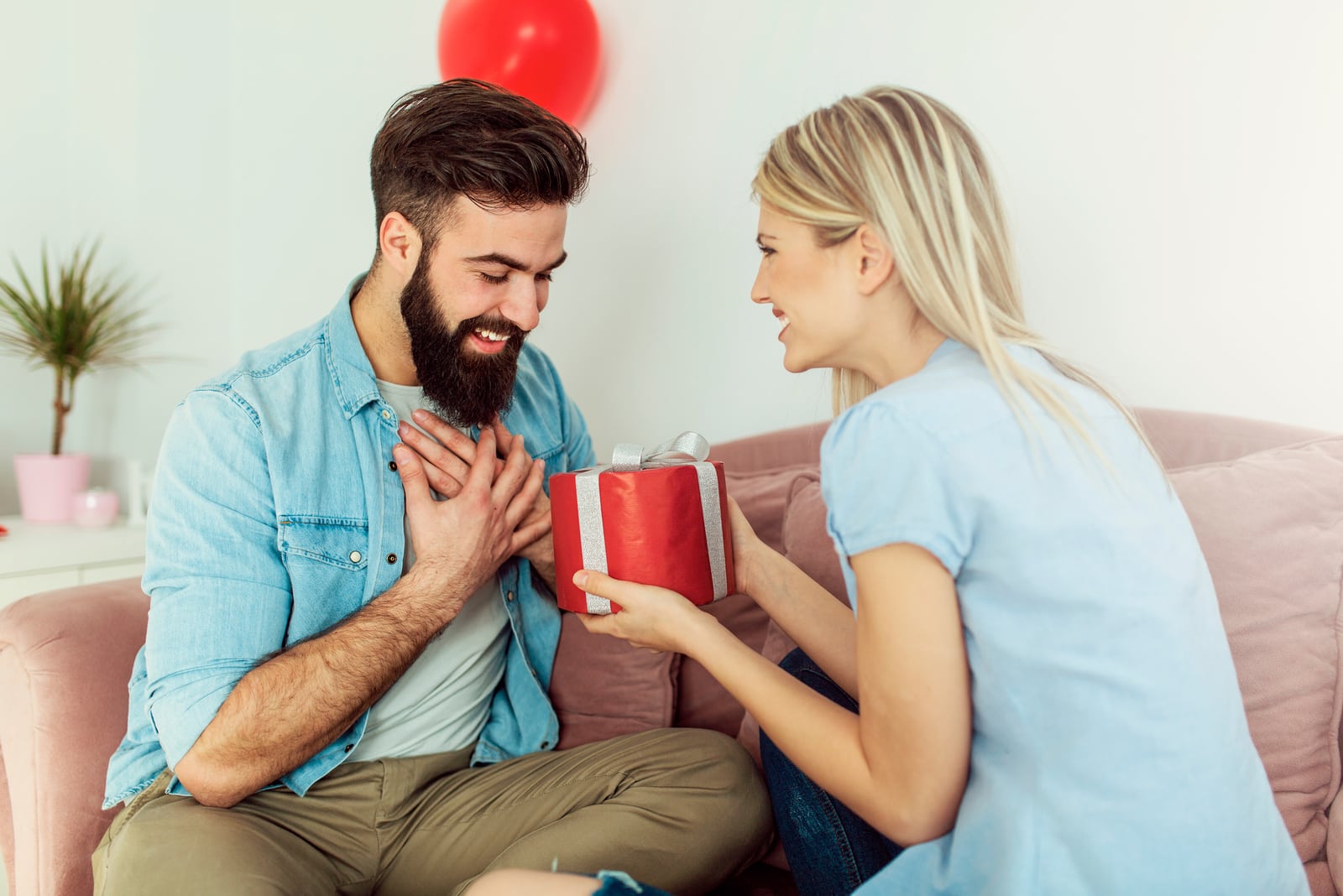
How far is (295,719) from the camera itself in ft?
3.92

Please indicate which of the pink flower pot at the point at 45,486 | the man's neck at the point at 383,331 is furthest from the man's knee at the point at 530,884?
the pink flower pot at the point at 45,486

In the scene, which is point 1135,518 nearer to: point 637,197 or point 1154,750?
point 1154,750

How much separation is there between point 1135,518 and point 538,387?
3.56 ft

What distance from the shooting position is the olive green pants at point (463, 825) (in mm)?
1137

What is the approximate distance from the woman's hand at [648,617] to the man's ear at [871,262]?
371 millimetres

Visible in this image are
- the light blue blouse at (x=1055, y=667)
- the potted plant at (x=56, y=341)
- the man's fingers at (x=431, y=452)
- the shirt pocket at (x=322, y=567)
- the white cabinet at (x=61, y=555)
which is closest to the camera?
the light blue blouse at (x=1055, y=667)

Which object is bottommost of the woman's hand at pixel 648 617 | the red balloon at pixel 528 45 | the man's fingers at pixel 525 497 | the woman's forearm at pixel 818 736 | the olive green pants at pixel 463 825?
the olive green pants at pixel 463 825

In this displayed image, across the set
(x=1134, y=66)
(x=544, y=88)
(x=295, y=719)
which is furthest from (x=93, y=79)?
(x=1134, y=66)

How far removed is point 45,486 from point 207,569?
1717 mm

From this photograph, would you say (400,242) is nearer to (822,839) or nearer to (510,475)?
(510,475)

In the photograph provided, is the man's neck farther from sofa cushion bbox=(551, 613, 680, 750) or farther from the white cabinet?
the white cabinet

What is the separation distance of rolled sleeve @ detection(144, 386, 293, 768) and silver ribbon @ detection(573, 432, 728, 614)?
446mm

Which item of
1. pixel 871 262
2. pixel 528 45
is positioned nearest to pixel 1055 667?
pixel 871 262

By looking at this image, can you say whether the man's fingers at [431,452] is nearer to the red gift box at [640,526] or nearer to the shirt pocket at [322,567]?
the shirt pocket at [322,567]
